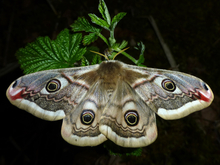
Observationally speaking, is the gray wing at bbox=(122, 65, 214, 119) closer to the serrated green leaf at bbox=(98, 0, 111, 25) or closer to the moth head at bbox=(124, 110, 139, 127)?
the moth head at bbox=(124, 110, 139, 127)

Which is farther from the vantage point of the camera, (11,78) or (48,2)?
(48,2)

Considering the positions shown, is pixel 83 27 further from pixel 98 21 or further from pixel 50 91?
pixel 50 91

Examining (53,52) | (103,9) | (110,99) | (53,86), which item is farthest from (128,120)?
(53,52)

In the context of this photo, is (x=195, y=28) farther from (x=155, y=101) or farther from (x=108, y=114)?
(x=108, y=114)

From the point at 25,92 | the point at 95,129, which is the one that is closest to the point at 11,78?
the point at 25,92

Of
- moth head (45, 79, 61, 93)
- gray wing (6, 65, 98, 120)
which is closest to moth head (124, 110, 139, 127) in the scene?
gray wing (6, 65, 98, 120)

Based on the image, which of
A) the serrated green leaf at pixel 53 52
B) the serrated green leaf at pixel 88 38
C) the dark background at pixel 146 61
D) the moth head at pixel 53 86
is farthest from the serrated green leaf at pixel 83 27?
the dark background at pixel 146 61
